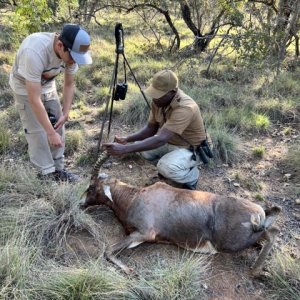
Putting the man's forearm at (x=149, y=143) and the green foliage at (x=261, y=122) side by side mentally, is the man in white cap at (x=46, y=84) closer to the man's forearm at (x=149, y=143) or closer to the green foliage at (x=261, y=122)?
the man's forearm at (x=149, y=143)

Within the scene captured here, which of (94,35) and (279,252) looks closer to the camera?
(279,252)

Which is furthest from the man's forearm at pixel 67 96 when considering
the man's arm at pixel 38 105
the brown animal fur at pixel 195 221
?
the brown animal fur at pixel 195 221

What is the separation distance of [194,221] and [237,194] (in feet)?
4.66

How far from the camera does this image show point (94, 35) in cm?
1312

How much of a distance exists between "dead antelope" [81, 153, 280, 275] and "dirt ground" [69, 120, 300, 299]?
0.15 metres

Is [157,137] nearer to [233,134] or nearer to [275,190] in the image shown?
[275,190]

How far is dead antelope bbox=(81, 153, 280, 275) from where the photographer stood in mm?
4039

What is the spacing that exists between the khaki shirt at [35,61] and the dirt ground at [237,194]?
1.62m

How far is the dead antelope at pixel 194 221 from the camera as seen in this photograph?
13.3 feet

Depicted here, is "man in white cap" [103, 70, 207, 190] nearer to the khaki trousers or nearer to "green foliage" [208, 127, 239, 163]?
the khaki trousers

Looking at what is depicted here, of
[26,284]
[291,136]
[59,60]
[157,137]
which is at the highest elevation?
[59,60]

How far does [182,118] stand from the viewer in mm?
4652

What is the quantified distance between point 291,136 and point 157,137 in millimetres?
3317

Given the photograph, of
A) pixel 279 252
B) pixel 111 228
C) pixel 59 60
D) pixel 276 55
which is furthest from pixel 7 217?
pixel 276 55
